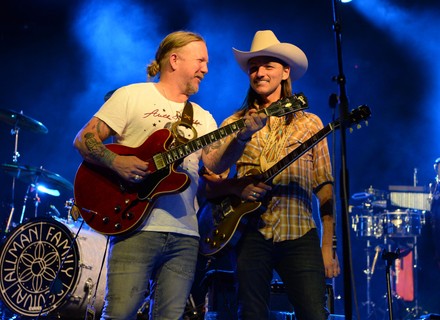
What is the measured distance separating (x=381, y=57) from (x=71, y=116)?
6005mm

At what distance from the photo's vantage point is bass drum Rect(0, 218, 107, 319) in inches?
231

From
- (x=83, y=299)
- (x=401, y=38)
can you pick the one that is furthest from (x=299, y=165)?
(x=401, y=38)

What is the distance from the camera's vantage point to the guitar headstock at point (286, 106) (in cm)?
378

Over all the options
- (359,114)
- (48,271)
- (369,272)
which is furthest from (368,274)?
(359,114)

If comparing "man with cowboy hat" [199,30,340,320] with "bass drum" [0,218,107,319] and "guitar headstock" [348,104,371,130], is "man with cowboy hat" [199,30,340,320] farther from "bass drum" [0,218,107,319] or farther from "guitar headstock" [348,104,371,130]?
"bass drum" [0,218,107,319]

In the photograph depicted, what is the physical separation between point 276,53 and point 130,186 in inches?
59.7

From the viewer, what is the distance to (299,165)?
3994mm

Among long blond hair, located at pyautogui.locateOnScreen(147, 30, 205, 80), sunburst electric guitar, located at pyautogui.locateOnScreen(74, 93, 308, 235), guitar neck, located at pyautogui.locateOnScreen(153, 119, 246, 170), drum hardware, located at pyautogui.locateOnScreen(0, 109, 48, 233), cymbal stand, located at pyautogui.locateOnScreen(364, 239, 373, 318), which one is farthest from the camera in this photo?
cymbal stand, located at pyautogui.locateOnScreen(364, 239, 373, 318)

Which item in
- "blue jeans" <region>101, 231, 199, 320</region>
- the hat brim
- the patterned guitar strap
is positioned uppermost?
the hat brim

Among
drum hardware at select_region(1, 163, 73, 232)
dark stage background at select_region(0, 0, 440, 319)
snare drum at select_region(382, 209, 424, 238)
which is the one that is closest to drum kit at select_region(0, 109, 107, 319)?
drum hardware at select_region(1, 163, 73, 232)

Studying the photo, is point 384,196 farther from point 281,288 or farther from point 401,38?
point 281,288

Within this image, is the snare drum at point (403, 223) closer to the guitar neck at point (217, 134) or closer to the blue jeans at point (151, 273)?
the guitar neck at point (217, 134)

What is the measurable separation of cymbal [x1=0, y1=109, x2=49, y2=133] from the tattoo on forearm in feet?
13.3

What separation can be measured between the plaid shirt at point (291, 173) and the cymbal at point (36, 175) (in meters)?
3.60
